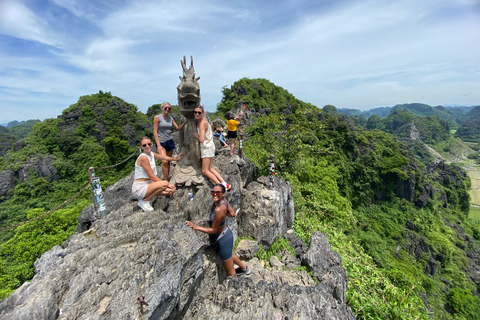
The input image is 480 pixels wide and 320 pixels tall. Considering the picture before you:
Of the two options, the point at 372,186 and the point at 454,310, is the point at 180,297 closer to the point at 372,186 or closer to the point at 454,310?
the point at 454,310

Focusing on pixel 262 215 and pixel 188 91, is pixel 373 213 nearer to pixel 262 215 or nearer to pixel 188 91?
pixel 262 215

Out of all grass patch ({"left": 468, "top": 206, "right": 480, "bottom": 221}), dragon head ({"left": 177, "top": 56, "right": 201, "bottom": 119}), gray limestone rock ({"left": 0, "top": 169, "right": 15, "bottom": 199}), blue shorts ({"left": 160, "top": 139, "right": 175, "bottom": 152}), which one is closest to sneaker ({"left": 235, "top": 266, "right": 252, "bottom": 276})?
blue shorts ({"left": 160, "top": 139, "right": 175, "bottom": 152})

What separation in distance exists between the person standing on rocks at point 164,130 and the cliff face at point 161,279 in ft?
2.84

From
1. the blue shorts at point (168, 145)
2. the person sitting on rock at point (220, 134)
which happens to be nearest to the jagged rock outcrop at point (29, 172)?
the person sitting on rock at point (220, 134)

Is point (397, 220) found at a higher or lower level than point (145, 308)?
lower

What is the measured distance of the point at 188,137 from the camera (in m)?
5.59

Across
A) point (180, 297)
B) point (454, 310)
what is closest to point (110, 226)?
point (180, 297)

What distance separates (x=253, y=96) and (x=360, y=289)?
37.6m

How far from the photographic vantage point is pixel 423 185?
4072cm

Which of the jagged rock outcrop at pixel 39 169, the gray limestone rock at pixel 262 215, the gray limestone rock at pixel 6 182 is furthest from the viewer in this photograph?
the jagged rock outcrop at pixel 39 169

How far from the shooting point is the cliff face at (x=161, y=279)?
262 centimetres

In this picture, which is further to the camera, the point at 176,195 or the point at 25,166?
the point at 25,166

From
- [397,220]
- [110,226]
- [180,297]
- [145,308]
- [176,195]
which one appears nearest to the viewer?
[145,308]

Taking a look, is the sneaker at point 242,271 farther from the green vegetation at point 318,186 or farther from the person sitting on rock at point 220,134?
the person sitting on rock at point 220,134
